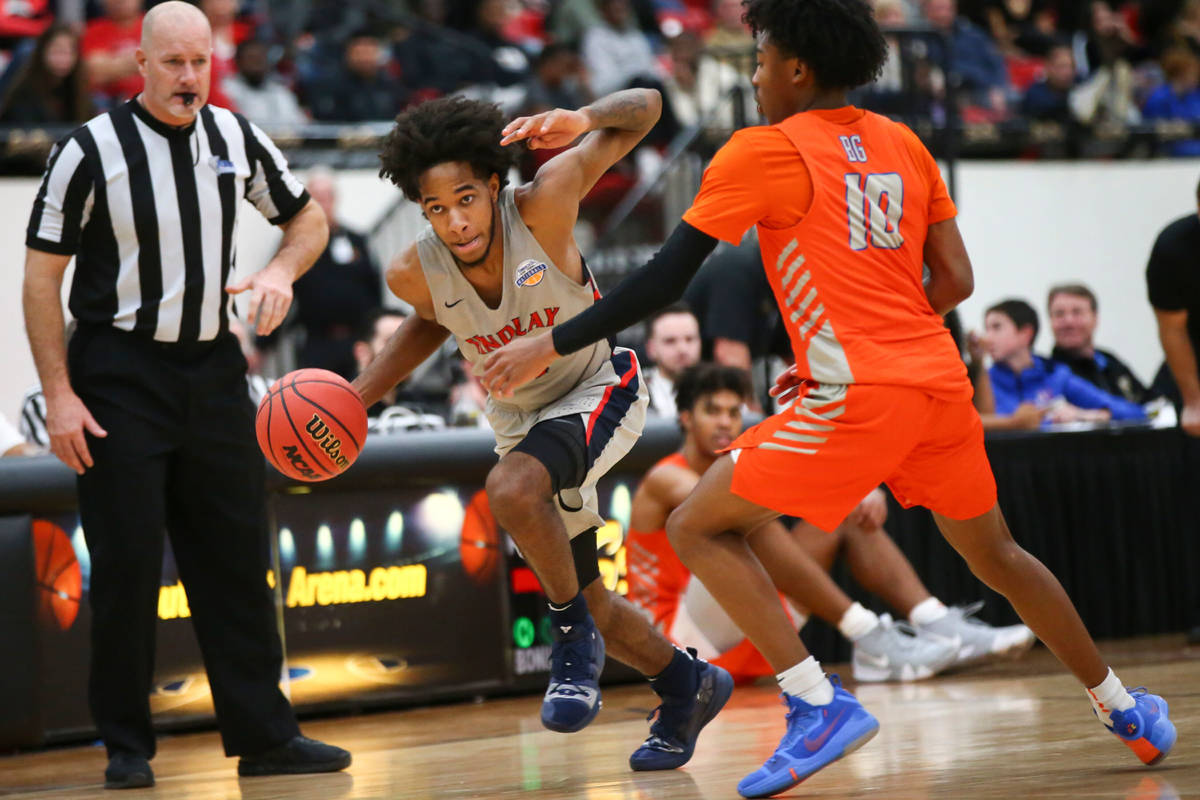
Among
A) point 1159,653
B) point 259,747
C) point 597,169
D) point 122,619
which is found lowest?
point 1159,653

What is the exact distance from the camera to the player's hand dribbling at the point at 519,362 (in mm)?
3555

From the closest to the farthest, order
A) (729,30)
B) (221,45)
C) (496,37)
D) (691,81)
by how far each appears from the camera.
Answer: (221,45) → (691,81) → (729,30) → (496,37)

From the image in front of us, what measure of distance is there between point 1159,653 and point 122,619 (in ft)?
14.6

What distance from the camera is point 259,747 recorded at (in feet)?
15.9

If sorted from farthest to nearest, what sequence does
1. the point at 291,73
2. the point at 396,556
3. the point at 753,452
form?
the point at 291,73, the point at 396,556, the point at 753,452

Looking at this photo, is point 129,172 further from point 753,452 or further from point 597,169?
point 753,452

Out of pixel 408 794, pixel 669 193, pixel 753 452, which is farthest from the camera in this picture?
pixel 669 193

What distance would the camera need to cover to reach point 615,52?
12.4 meters

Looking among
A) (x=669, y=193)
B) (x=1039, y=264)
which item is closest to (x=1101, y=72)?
(x=1039, y=264)

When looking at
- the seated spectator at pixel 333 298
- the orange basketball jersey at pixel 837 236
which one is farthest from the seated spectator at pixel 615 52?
the orange basketball jersey at pixel 837 236

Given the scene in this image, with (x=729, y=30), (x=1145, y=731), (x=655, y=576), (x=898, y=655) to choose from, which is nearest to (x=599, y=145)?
(x=1145, y=731)

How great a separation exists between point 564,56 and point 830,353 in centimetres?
828

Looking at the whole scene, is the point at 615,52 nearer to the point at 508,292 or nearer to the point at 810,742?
the point at 508,292

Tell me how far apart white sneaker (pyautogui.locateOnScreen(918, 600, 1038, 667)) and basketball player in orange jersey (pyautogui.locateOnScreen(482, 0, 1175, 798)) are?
257 centimetres
